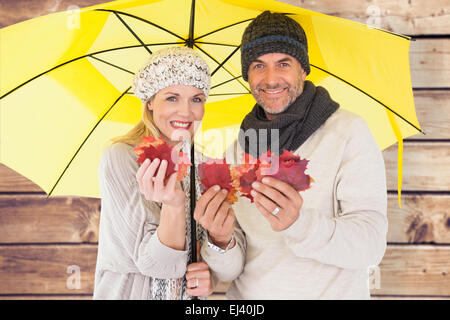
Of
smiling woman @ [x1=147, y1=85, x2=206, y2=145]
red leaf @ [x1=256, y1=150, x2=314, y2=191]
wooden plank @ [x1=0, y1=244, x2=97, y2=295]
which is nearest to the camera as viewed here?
red leaf @ [x1=256, y1=150, x2=314, y2=191]

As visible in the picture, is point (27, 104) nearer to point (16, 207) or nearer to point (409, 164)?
point (16, 207)

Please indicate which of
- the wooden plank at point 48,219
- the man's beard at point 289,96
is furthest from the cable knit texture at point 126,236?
the wooden plank at point 48,219

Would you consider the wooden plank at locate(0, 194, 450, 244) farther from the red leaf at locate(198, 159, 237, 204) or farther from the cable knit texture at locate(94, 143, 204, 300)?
the red leaf at locate(198, 159, 237, 204)

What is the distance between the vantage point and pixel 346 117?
1.09 meters

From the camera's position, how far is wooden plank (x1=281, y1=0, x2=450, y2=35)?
1558 mm

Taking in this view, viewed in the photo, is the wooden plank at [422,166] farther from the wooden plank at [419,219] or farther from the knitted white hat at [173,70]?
the knitted white hat at [173,70]

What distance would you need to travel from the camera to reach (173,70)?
1.06 metres

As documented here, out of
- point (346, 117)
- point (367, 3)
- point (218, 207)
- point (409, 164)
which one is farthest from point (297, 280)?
point (367, 3)

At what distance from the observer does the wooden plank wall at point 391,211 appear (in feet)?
5.15

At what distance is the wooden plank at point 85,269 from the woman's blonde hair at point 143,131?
2.29 feet

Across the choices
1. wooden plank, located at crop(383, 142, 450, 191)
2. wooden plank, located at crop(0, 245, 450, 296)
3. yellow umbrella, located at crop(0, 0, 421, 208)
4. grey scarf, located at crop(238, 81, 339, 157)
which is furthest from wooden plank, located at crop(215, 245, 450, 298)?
grey scarf, located at crop(238, 81, 339, 157)

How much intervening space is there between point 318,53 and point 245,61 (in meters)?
0.21

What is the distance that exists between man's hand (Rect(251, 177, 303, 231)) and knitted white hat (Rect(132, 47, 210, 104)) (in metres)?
0.37

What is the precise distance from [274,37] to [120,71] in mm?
468
